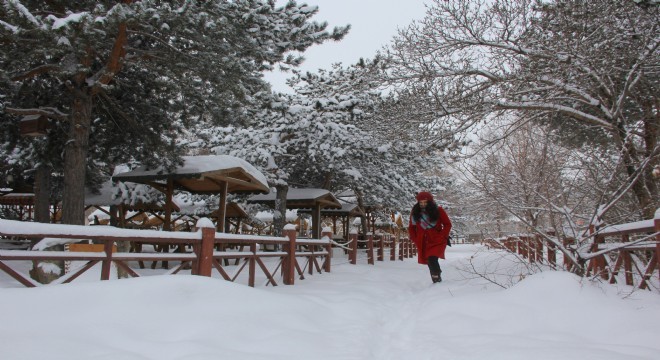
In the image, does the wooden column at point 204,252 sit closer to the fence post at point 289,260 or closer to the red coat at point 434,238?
the fence post at point 289,260

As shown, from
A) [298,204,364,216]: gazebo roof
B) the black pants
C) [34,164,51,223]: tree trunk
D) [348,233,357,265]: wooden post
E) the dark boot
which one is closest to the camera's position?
the black pants

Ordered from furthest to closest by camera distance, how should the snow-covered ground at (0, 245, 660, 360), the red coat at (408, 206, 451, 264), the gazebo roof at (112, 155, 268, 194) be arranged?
the gazebo roof at (112, 155, 268, 194) < the red coat at (408, 206, 451, 264) < the snow-covered ground at (0, 245, 660, 360)

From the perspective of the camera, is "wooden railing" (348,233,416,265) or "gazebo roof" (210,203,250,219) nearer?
"wooden railing" (348,233,416,265)

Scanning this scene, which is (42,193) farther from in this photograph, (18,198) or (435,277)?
(435,277)

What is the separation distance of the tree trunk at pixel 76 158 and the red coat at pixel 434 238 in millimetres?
6632

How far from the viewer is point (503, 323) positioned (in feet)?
15.8

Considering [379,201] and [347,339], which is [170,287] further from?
[379,201]

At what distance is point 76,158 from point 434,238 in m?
7.17

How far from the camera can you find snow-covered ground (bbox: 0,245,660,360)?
318 centimetres

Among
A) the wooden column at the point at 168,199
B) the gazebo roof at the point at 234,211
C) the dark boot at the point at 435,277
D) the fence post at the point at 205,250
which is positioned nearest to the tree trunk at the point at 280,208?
the gazebo roof at the point at 234,211

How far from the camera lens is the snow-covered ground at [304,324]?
318cm

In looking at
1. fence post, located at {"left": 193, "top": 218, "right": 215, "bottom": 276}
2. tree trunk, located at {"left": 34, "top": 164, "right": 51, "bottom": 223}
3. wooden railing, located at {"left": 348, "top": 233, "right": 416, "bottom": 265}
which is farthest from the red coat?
tree trunk, located at {"left": 34, "top": 164, "right": 51, "bottom": 223}

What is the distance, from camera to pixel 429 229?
8141 mm

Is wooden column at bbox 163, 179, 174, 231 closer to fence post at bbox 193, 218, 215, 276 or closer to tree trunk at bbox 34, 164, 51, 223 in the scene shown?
tree trunk at bbox 34, 164, 51, 223
